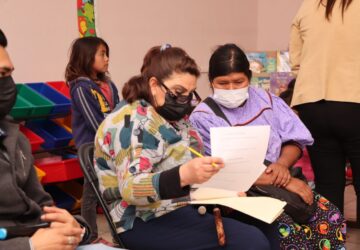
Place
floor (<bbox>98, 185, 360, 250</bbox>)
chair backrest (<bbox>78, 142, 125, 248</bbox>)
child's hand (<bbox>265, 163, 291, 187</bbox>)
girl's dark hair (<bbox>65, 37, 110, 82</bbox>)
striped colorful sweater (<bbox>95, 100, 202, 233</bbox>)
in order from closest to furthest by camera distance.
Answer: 1. striped colorful sweater (<bbox>95, 100, 202, 233</bbox>)
2. chair backrest (<bbox>78, 142, 125, 248</bbox>)
3. child's hand (<bbox>265, 163, 291, 187</bbox>)
4. floor (<bbox>98, 185, 360, 250</bbox>)
5. girl's dark hair (<bbox>65, 37, 110, 82</bbox>)

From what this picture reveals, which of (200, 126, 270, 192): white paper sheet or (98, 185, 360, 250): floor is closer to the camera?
(200, 126, 270, 192): white paper sheet

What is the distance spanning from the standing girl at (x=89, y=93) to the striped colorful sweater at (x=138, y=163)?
4.32 feet

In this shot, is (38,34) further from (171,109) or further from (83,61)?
(171,109)

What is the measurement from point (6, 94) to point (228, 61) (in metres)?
0.97

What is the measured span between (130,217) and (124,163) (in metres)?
0.18

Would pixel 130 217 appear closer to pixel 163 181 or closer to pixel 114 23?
pixel 163 181

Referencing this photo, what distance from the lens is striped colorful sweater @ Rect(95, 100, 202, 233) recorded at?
1359mm

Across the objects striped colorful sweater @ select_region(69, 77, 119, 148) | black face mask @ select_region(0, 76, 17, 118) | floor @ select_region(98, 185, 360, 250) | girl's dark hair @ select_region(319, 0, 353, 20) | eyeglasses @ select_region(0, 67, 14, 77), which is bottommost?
floor @ select_region(98, 185, 360, 250)

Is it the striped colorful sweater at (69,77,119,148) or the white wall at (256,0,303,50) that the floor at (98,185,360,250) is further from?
the white wall at (256,0,303,50)

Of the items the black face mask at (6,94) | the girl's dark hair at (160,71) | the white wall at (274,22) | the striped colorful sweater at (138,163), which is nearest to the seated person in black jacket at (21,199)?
the black face mask at (6,94)


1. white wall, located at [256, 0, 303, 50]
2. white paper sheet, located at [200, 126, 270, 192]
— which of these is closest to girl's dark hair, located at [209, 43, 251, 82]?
white paper sheet, located at [200, 126, 270, 192]

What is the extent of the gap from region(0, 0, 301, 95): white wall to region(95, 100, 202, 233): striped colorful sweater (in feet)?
7.47

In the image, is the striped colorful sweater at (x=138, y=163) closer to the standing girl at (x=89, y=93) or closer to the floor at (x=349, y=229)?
the standing girl at (x=89, y=93)

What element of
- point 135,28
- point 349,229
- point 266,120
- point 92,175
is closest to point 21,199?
point 92,175
